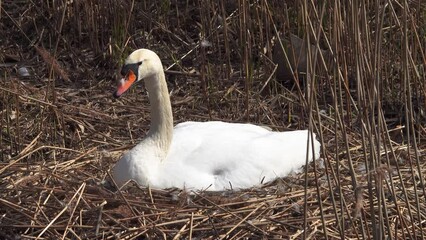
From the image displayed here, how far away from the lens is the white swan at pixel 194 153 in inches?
196

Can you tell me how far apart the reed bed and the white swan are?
0.08 metres

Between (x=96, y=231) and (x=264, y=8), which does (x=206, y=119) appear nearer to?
(x=264, y=8)

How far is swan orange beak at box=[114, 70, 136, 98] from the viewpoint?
4.81 meters

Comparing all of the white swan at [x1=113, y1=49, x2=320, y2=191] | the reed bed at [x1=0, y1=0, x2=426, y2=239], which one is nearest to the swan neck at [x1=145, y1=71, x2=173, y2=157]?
the white swan at [x1=113, y1=49, x2=320, y2=191]

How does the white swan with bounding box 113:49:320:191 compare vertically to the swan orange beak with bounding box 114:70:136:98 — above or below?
below

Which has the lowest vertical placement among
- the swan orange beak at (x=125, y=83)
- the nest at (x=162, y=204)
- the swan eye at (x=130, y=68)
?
the nest at (x=162, y=204)

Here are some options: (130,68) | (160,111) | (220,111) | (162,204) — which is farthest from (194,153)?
(220,111)

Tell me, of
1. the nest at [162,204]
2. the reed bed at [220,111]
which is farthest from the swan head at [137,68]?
the nest at [162,204]

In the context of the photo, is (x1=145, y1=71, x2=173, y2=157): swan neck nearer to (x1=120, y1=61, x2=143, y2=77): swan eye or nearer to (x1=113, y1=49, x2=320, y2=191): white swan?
(x1=113, y1=49, x2=320, y2=191): white swan

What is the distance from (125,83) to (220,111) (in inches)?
67.0

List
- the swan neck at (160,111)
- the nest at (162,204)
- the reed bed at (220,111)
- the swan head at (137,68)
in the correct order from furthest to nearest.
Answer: the swan neck at (160,111) → the swan head at (137,68) → the nest at (162,204) → the reed bed at (220,111)

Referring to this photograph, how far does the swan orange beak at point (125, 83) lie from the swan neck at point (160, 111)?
0.78 feet

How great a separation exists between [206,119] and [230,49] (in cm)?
114

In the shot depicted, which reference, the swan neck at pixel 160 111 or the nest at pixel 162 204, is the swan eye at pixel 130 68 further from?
the nest at pixel 162 204
